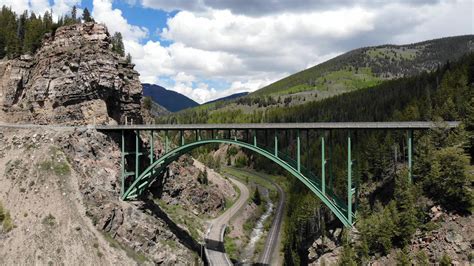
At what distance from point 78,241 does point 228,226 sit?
1120 inches

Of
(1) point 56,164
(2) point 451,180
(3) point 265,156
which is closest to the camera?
(2) point 451,180

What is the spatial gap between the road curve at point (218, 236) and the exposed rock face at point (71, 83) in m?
25.0

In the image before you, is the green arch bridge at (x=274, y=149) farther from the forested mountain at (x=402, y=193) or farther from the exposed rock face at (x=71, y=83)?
the exposed rock face at (x=71, y=83)

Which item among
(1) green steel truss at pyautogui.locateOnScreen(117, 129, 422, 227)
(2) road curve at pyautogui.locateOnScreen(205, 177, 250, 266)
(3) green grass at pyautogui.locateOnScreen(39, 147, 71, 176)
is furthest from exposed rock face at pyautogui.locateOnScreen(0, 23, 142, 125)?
(2) road curve at pyautogui.locateOnScreen(205, 177, 250, 266)

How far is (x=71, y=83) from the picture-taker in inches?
2499

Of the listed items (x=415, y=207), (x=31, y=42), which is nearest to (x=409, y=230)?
(x=415, y=207)

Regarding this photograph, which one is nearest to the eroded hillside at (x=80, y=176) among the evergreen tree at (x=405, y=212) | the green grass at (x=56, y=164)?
the green grass at (x=56, y=164)

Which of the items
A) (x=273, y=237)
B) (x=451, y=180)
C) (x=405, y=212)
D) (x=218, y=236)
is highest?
(x=451, y=180)

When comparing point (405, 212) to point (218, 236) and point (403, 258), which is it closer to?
point (403, 258)

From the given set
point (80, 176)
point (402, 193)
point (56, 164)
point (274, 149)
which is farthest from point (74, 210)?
point (402, 193)

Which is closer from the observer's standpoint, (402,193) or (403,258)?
(403,258)

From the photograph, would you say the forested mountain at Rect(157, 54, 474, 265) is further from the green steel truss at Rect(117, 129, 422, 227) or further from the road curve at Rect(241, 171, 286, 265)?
the road curve at Rect(241, 171, 286, 265)

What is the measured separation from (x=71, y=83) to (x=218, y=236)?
36033 millimetres

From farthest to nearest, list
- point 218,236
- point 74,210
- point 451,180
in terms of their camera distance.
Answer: point 218,236
point 74,210
point 451,180
